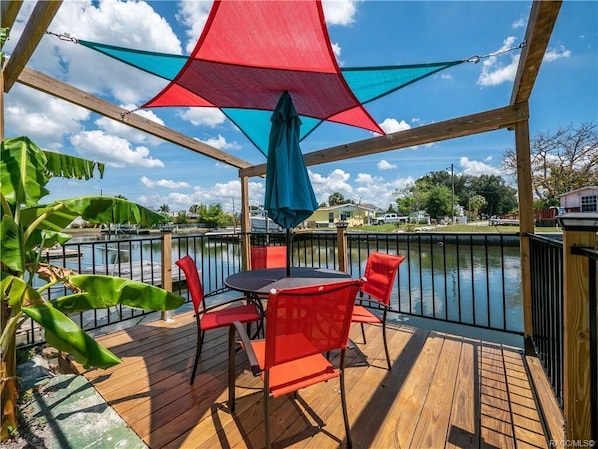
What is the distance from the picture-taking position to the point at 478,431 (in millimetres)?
1594

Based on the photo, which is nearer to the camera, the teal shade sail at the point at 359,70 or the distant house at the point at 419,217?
the teal shade sail at the point at 359,70

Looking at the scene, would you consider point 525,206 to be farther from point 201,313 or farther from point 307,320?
point 201,313

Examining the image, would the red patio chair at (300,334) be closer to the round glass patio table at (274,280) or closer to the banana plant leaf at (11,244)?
the round glass patio table at (274,280)

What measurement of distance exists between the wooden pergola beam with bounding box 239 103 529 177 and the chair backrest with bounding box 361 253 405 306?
1397 millimetres

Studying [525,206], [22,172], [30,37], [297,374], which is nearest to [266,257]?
[297,374]

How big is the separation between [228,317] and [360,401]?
3.87ft

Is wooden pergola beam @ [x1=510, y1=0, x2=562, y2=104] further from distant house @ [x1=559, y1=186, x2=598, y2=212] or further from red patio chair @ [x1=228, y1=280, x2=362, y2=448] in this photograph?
red patio chair @ [x1=228, y1=280, x2=362, y2=448]

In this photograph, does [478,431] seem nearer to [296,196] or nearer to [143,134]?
[296,196]

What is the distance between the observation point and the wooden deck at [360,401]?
5.11 ft

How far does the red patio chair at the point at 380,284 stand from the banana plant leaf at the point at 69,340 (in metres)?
1.63

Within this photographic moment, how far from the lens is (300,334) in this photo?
1393mm

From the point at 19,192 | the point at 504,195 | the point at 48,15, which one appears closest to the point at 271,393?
the point at 19,192

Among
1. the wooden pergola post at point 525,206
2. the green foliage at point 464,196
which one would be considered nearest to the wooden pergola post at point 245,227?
the wooden pergola post at point 525,206

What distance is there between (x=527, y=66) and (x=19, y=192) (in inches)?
129
